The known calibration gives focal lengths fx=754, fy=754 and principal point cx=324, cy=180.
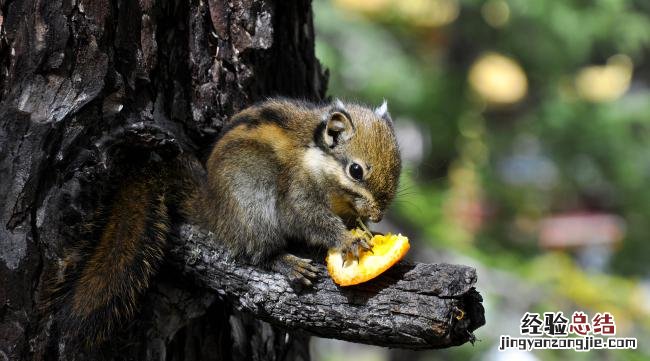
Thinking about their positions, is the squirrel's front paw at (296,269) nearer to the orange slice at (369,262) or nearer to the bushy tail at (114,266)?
the orange slice at (369,262)

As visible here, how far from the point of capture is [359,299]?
1616 mm

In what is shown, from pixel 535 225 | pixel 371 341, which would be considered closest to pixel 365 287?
pixel 371 341

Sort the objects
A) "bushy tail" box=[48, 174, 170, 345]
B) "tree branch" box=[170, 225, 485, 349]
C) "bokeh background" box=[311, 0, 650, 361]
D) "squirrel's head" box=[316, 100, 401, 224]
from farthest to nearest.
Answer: "bokeh background" box=[311, 0, 650, 361] < "squirrel's head" box=[316, 100, 401, 224] < "bushy tail" box=[48, 174, 170, 345] < "tree branch" box=[170, 225, 485, 349]

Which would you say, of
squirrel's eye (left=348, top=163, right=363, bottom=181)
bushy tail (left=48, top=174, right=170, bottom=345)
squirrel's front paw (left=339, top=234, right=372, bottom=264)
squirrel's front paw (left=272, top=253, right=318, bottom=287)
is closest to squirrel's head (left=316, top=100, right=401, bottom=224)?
squirrel's eye (left=348, top=163, right=363, bottom=181)

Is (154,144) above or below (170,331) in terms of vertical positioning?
above

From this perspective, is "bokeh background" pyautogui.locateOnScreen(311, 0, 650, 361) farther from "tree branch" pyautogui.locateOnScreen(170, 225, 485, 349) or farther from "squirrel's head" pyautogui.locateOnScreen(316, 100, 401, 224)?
"tree branch" pyautogui.locateOnScreen(170, 225, 485, 349)

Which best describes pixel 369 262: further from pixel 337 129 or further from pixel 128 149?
pixel 128 149

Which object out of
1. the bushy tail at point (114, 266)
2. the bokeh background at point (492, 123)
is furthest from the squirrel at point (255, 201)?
the bokeh background at point (492, 123)

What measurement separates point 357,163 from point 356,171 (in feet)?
0.08

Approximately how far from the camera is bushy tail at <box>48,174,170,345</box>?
1.66 metres

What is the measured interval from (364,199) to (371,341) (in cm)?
44

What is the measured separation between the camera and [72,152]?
1646 mm

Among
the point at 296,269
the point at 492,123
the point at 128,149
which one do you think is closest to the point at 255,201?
the point at 296,269

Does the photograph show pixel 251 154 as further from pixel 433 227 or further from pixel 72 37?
pixel 433 227
